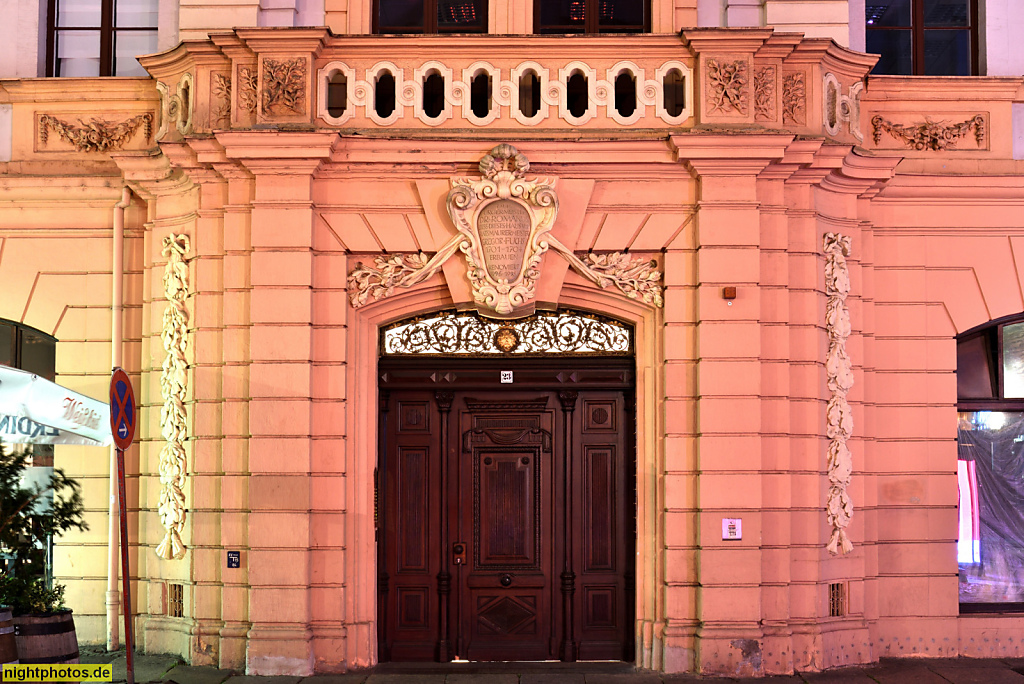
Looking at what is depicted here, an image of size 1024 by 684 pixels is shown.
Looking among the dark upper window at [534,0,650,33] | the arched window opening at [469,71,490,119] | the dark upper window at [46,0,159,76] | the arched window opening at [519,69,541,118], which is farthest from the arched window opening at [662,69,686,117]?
the dark upper window at [46,0,159,76]

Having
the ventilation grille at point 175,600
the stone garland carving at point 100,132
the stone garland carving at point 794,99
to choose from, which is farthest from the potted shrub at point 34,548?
the stone garland carving at point 794,99

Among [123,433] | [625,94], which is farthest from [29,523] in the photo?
[625,94]

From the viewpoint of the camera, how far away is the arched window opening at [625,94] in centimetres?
1130

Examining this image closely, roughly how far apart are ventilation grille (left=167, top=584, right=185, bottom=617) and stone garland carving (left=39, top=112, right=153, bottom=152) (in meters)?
4.83

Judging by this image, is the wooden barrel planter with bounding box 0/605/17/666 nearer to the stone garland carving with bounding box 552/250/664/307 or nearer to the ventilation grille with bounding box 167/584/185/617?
the ventilation grille with bounding box 167/584/185/617

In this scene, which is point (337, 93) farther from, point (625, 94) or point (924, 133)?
point (924, 133)

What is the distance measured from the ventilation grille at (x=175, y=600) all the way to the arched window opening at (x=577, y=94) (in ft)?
20.9

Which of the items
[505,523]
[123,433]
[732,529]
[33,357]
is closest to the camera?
[123,433]

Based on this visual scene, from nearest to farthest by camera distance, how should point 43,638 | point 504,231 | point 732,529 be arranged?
1. point 43,638
2. point 732,529
3. point 504,231

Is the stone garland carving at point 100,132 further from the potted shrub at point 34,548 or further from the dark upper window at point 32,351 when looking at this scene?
the potted shrub at point 34,548

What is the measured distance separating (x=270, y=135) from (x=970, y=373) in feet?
26.2

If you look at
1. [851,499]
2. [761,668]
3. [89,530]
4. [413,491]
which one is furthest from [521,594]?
[89,530]

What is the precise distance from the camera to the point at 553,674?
10.9 metres

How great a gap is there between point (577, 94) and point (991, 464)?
241 inches
